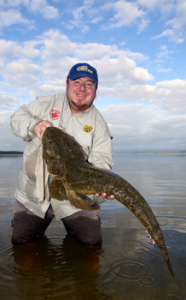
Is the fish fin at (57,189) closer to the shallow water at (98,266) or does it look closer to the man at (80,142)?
the man at (80,142)

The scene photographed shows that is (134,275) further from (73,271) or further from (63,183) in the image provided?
(63,183)

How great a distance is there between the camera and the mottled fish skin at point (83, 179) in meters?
2.94

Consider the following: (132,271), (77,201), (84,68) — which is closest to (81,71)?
(84,68)

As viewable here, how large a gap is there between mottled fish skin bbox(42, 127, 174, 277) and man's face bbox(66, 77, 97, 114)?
93cm

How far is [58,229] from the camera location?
15.9 ft

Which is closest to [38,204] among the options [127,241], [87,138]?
[87,138]

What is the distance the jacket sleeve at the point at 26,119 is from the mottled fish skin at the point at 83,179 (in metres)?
0.41

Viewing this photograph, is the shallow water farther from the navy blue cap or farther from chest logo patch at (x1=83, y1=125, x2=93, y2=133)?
the navy blue cap

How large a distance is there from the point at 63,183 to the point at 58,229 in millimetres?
2077

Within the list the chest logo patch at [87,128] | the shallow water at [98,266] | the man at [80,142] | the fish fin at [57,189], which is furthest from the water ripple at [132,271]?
the chest logo patch at [87,128]

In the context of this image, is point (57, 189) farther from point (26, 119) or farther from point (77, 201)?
point (26, 119)

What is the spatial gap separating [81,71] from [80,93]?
1.39 ft

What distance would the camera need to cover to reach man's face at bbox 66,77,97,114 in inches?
161

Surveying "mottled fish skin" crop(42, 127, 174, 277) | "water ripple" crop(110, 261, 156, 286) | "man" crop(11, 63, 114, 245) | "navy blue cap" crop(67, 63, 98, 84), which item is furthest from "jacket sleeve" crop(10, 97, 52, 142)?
"water ripple" crop(110, 261, 156, 286)
